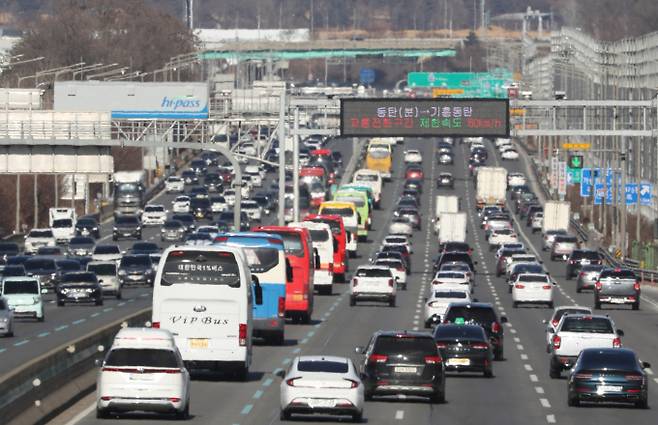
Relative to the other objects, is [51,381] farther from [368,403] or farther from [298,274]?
[298,274]

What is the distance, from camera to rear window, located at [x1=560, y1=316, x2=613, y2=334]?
43.3 metres

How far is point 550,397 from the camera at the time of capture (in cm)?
3862

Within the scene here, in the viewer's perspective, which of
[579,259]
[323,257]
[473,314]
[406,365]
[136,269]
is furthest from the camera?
[579,259]

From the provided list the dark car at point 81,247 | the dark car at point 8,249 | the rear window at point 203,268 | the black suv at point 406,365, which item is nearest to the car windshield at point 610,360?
the black suv at point 406,365

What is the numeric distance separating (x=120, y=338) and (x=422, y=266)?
66.4 meters

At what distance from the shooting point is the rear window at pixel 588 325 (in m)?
43.3

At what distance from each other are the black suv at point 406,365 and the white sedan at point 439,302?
18911 millimetres

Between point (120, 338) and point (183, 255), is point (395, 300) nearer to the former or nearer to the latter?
point (183, 255)

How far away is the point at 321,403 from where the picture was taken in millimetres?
32219

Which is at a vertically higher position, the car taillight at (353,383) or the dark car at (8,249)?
the car taillight at (353,383)

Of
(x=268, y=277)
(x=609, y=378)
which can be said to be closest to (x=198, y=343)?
(x=609, y=378)

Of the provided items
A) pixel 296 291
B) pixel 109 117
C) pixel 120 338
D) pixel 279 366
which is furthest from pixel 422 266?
pixel 120 338

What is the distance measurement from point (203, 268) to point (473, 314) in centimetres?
1076

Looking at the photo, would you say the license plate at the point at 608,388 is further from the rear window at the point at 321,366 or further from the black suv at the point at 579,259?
the black suv at the point at 579,259
